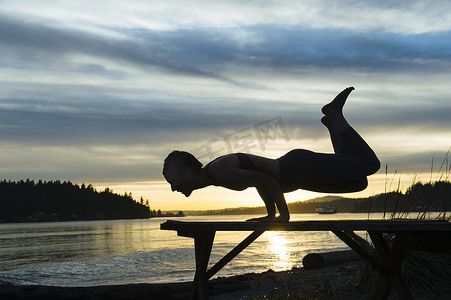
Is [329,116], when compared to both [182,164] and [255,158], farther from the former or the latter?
[182,164]

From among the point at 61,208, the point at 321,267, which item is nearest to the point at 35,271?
the point at 321,267

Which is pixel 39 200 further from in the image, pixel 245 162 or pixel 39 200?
pixel 245 162

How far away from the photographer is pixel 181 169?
563 cm

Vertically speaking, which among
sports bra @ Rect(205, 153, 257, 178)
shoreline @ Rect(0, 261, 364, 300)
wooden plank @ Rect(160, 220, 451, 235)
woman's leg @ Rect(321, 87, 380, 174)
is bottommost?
shoreline @ Rect(0, 261, 364, 300)

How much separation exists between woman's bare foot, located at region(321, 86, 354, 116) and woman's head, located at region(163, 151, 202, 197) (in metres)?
1.63

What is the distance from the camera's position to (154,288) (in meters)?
11.3

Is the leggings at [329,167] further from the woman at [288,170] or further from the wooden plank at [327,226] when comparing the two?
the wooden plank at [327,226]

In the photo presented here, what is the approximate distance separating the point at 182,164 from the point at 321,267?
10693mm

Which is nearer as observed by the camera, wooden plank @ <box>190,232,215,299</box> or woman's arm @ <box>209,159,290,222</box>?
woman's arm @ <box>209,159,290,222</box>

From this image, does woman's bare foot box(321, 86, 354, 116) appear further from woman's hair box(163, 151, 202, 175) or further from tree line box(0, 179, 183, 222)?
tree line box(0, 179, 183, 222)

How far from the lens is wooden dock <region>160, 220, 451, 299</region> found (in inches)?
202

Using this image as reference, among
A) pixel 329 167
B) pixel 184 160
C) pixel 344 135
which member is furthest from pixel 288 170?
pixel 184 160

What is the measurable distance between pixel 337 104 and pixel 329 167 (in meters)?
0.78

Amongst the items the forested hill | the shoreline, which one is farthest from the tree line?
the shoreline
